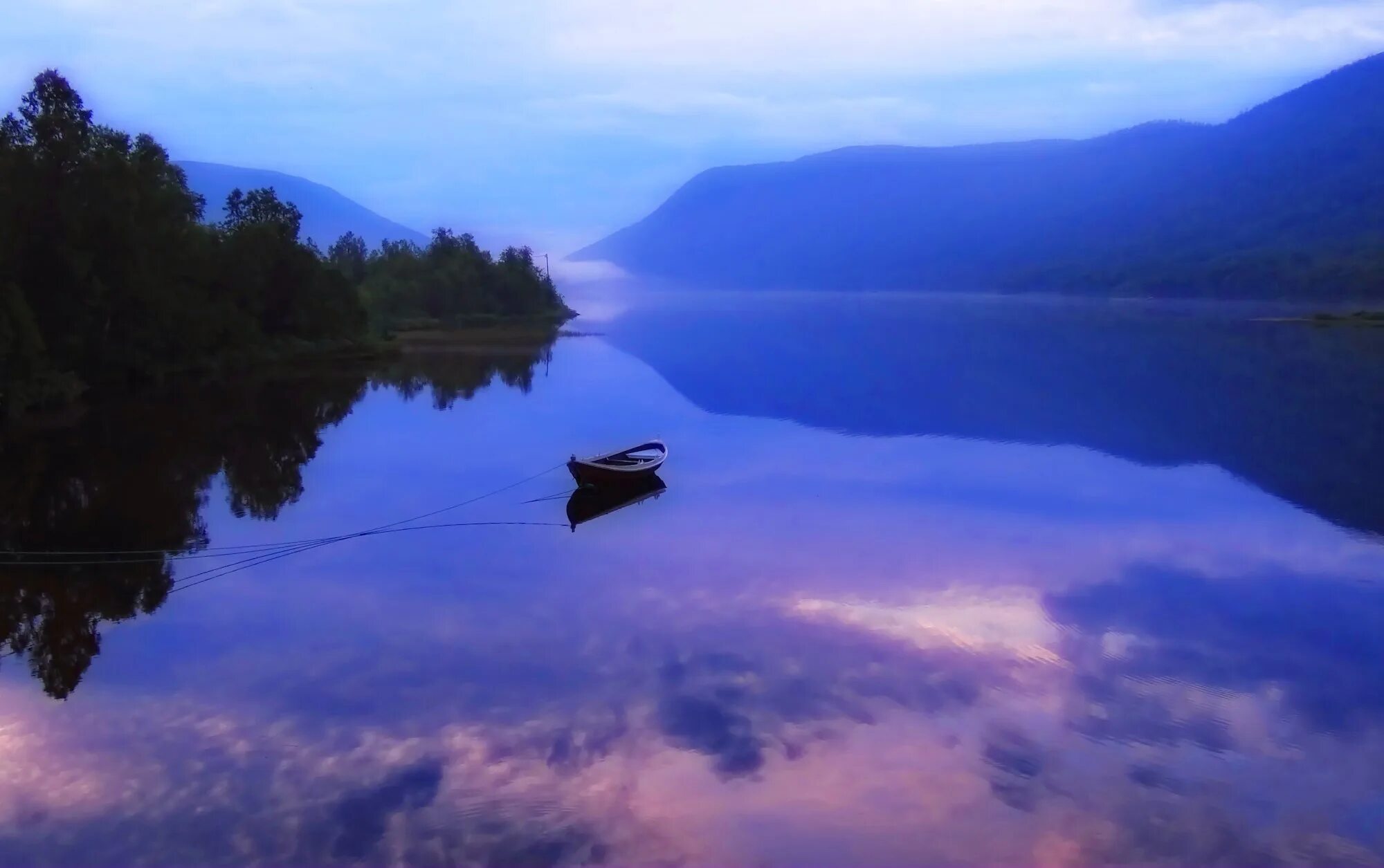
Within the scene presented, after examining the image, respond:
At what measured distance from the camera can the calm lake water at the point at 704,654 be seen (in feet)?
26.1

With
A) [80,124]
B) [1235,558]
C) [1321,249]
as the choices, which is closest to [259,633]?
[1235,558]

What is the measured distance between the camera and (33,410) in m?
27.1

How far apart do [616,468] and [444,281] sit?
191 ft

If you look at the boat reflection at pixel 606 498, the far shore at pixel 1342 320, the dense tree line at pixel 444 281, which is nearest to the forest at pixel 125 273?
the boat reflection at pixel 606 498

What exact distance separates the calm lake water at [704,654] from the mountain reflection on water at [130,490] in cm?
10

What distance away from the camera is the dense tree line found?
7144 centimetres

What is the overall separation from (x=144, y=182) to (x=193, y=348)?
5286 mm

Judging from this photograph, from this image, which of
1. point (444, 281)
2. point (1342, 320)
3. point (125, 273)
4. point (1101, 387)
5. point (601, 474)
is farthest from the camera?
point (444, 281)

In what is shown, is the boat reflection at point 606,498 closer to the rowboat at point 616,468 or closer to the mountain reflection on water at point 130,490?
the rowboat at point 616,468

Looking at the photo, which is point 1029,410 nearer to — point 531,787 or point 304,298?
point 531,787

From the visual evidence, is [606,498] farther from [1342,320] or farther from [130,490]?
[1342,320]

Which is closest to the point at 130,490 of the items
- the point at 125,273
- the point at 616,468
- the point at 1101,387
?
the point at 616,468

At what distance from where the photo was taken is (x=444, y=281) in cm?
7356

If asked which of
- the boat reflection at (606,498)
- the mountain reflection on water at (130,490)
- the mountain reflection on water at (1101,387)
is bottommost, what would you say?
the mountain reflection on water at (1101,387)
